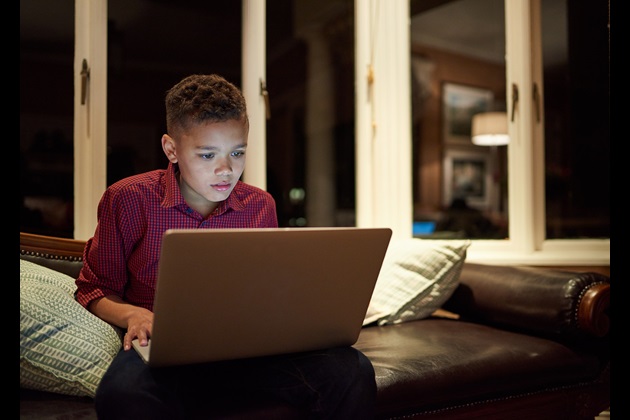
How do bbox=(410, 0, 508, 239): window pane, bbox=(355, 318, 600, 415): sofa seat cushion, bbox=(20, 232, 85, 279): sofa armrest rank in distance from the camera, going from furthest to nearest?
bbox=(410, 0, 508, 239): window pane
bbox=(20, 232, 85, 279): sofa armrest
bbox=(355, 318, 600, 415): sofa seat cushion

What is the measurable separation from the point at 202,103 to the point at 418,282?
110 centimetres

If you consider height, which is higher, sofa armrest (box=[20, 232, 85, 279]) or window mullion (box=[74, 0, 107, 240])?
window mullion (box=[74, 0, 107, 240])

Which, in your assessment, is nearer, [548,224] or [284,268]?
[284,268]

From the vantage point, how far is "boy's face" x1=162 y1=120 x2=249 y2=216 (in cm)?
125

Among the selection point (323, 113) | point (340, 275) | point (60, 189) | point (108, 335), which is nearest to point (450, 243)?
point (340, 275)

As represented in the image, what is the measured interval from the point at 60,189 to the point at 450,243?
164 cm

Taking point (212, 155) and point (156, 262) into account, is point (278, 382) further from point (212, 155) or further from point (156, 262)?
point (212, 155)

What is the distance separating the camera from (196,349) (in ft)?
3.10

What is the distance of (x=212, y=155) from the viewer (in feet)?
4.12

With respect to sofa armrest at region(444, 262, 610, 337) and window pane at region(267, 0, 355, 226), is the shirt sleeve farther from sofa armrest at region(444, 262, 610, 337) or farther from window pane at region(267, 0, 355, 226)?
window pane at region(267, 0, 355, 226)

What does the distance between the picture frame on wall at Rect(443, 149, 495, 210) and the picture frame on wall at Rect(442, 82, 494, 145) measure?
0.47 ft

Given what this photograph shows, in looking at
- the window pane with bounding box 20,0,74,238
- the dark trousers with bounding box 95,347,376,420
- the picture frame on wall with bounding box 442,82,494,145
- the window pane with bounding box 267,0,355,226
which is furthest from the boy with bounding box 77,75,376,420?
the picture frame on wall with bounding box 442,82,494,145

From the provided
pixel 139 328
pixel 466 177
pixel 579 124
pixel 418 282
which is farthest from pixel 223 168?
pixel 466 177

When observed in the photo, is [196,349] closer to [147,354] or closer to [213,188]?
[147,354]
